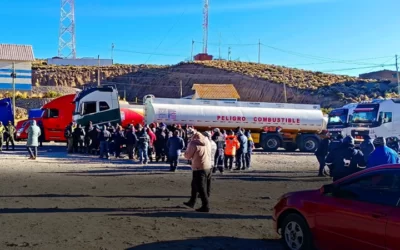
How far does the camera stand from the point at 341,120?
103ft

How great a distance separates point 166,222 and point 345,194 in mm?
3796

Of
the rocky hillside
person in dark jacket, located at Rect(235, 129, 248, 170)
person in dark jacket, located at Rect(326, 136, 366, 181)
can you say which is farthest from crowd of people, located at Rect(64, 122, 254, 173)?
the rocky hillside

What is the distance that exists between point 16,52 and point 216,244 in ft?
181

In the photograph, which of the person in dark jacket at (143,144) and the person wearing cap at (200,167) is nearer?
the person wearing cap at (200,167)

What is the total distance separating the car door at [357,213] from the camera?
586 cm

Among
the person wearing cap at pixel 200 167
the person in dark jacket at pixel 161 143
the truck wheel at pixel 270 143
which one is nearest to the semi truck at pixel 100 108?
the person in dark jacket at pixel 161 143

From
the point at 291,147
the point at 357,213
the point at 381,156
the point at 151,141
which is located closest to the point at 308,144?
the point at 291,147

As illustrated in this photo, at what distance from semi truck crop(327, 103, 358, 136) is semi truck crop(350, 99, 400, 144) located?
56 centimetres

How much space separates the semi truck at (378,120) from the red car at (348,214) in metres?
22.3

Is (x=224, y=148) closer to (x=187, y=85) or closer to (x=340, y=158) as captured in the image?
(x=340, y=158)

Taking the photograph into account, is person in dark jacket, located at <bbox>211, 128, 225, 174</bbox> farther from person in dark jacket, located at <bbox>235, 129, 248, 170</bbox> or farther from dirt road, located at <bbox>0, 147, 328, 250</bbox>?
person in dark jacket, located at <bbox>235, 129, 248, 170</bbox>

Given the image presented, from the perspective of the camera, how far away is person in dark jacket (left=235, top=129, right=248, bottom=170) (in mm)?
19562

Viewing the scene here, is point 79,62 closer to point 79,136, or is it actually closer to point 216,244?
point 79,136

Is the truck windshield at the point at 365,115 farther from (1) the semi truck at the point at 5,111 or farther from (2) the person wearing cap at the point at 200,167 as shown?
(1) the semi truck at the point at 5,111
